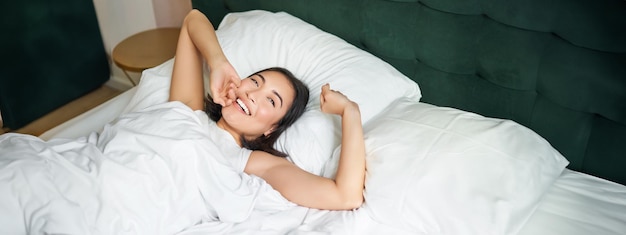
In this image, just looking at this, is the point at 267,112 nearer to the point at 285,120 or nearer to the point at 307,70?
the point at 285,120

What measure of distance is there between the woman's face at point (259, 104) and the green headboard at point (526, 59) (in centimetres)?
34

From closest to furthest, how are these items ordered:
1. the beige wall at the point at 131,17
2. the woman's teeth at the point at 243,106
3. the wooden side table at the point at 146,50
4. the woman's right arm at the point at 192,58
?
the woman's teeth at the point at 243,106, the woman's right arm at the point at 192,58, the wooden side table at the point at 146,50, the beige wall at the point at 131,17

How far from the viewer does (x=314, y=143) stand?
1401 mm

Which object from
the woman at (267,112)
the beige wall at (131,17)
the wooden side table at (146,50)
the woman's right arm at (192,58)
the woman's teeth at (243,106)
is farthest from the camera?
the beige wall at (131,17)

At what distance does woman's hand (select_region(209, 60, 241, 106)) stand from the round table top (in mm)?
757

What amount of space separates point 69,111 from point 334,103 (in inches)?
76.4

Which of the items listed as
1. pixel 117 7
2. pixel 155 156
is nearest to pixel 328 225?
pixel 155 156

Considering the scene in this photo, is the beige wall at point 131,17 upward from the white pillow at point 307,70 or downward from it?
downward

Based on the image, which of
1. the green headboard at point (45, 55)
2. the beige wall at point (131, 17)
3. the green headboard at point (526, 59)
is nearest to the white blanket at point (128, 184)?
the green headboard at point (526, 59)

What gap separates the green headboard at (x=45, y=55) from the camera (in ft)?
8.10

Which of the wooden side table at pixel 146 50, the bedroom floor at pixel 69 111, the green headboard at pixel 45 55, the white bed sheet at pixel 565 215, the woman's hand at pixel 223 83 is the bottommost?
the bedroom floor at pixel 69 111

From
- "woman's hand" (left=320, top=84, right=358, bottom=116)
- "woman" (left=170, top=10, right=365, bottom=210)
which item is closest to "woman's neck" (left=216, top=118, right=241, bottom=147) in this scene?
"woman" (left=170, top=10, right=365, bottom=210)

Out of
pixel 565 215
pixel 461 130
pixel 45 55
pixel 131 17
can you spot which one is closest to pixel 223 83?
pixel 461 130

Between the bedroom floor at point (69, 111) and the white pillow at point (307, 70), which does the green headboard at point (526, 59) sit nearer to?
the white pillow at point (307, 70)
